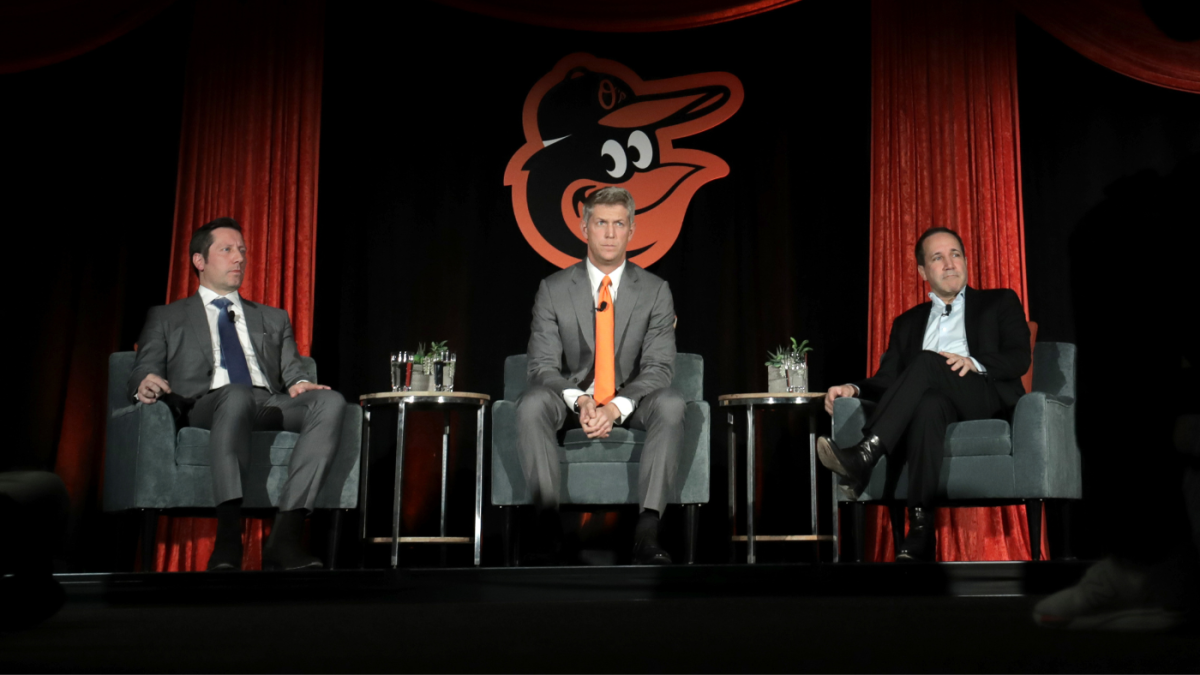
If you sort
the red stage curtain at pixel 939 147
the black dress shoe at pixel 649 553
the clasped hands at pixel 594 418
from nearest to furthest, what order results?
the black dress shoe at pixel 649 553
the clasped hands at pixel 594 418
the red stage curtain at pixel 939 147

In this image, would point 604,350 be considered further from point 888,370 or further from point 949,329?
point 949,329

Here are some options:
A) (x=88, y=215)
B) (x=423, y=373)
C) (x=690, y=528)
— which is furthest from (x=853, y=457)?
(x=88, y=215)

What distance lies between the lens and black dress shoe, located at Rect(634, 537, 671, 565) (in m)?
2.93

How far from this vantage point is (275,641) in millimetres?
1765

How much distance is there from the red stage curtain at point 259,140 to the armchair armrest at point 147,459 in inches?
49.7

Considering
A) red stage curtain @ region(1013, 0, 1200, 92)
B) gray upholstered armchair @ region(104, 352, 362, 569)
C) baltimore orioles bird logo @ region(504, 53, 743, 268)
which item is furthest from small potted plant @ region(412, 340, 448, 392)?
red stage curtain @ region(1013, 0, 1200, 92)

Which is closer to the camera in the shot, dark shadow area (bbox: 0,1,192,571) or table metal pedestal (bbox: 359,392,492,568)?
table metal pedestal (bbox: 359,392,492,568)

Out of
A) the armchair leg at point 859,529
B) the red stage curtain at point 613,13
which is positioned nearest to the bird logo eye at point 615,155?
the red stage curtain at point 613,13

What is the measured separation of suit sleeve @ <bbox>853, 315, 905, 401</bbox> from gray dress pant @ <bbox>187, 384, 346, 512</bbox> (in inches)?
73.2

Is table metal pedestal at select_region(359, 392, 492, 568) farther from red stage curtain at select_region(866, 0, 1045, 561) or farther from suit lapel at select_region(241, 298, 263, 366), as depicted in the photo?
red stage curtain at select_region(866, 0, 1045, 561)

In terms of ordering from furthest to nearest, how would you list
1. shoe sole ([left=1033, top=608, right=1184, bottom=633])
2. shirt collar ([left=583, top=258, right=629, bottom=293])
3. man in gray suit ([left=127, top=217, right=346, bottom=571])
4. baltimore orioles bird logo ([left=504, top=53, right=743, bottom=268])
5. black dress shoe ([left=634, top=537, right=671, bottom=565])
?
baltimore orioles bird logo ([left=504, top=53, right=743, bottom=268]) → shirt collar ([left=583, top=258, right=629, bottom=293]) → man in gray suit ([left=127, top=217, right=346, bottom=571]) → black dress shoe ([left=634, top=537, right=671, bottom=565]) → shoe sole ([left=1033, top=608, right=1184, bottom=633])

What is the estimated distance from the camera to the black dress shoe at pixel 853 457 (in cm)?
319

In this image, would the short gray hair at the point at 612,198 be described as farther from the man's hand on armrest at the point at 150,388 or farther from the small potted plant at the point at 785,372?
the man's hand on armrest at the point at 150,388

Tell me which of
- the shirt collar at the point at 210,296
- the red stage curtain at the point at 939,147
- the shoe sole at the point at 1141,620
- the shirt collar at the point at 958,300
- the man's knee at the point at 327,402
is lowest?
the shoe sole at the point at 1141,620
